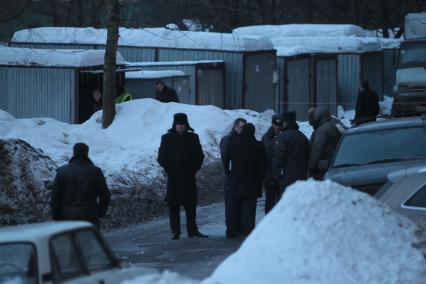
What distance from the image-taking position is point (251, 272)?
6.99 meters

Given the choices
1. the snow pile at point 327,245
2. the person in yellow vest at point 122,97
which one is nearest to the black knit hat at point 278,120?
the snow pile at point 327,245

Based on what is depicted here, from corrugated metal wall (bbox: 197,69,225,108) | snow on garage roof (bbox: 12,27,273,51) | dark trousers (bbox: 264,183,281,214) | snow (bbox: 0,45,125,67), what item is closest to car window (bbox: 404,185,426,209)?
dark trousers (bbox: 264,183,281,214)

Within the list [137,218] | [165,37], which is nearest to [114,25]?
[137,218]

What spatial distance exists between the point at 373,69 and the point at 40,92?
18.2 m

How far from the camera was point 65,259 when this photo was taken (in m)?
7.64

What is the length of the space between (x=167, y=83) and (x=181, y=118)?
38.7 ft

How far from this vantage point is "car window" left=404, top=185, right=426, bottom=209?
9.89m

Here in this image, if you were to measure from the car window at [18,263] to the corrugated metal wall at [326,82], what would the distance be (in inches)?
1069

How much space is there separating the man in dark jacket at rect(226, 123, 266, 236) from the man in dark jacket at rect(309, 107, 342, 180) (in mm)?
887

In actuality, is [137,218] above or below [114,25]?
below

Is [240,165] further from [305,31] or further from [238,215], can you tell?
[305,31]

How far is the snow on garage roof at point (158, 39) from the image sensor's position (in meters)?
29.5

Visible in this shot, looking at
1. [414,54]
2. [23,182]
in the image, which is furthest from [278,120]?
[414,54]

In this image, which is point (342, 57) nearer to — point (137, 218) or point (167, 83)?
point (167, 83)
